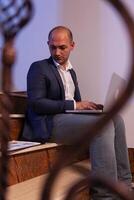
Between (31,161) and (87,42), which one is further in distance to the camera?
(87,42)

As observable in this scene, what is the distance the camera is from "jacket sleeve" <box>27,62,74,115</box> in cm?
189

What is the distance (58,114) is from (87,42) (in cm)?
79

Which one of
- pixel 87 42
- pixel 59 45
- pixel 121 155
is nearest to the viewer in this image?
pixel 121 155

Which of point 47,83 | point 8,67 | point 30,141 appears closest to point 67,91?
point 47,83

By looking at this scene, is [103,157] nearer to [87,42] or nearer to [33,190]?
[33,190]

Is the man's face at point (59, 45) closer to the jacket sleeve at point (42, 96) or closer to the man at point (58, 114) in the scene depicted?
the man at point (58, 114)

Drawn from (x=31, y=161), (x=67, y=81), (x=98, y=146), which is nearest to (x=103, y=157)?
(x=98, y=146)

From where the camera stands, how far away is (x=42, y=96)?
6.30ft

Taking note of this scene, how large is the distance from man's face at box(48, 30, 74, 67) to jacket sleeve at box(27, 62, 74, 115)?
0.41 feet

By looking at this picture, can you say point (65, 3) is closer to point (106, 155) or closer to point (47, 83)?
point (47, 83)

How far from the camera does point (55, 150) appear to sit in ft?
6.30

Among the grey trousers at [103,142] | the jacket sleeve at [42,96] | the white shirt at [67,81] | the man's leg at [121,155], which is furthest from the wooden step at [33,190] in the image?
the white shirt at [67,81]

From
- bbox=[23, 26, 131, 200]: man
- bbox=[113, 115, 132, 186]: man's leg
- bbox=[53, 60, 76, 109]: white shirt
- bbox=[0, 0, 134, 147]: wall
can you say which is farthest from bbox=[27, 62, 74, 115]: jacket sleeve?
bbox=[0, 0, 134, 147]: wall

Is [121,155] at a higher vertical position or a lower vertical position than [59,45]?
lower
